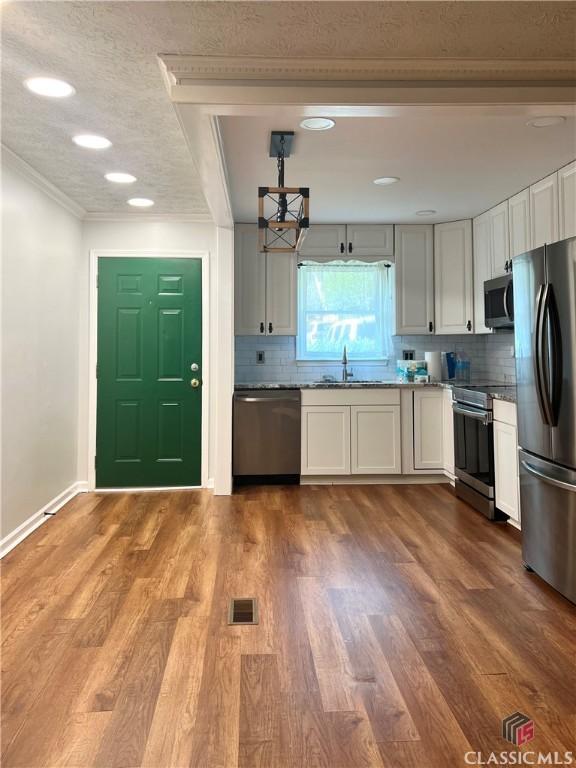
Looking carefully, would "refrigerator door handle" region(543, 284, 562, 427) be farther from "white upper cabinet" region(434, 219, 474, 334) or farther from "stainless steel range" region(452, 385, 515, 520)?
"white upper cabinet" region(434, 219, 474, 334)

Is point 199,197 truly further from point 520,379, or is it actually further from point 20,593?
point 20,593

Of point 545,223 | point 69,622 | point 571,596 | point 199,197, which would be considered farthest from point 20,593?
point 545,223

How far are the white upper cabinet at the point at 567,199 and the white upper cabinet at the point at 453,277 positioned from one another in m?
1.44

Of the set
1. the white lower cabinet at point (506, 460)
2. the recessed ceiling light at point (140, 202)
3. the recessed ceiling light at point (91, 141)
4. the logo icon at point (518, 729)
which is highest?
the recessed ceiling light at point (140, 202)

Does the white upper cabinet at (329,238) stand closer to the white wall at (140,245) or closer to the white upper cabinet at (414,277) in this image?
the white upper cabinet at (414,277)

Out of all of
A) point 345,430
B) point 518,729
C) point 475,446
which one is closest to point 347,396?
point 345,430

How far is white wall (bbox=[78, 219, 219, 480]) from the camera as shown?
15.2 ft

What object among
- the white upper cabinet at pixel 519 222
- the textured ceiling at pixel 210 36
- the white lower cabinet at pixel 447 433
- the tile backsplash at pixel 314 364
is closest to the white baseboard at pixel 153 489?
the tile backsplash at pixel 314 364

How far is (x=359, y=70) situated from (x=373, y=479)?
138 inches

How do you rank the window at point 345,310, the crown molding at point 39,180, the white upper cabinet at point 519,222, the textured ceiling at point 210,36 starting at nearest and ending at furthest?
the textured ceiling at point 210,36
the crown molding at point 39,180
the white upper cabinet at point 519,222
the window at point 345,310

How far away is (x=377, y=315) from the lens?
18.2 ft

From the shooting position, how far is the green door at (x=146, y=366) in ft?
15.3

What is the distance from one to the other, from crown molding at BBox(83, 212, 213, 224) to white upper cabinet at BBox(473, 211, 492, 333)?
7.79 ft

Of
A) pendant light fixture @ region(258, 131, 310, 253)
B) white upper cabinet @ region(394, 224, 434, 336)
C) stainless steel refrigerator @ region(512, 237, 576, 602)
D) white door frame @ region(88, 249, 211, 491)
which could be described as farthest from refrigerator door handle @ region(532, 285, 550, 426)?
white door frame @ region(88, 249, 211, 491)
